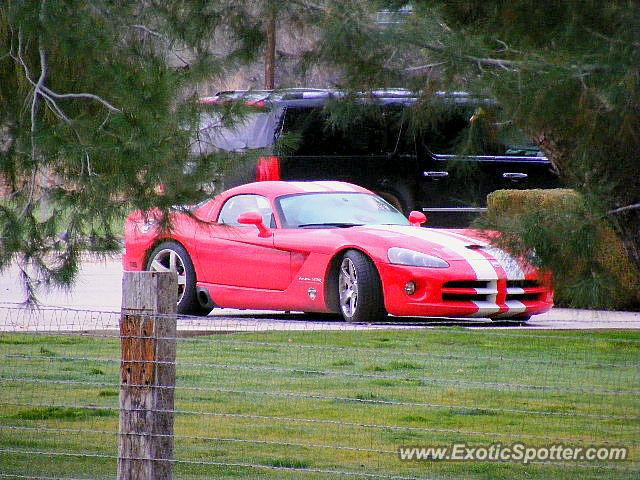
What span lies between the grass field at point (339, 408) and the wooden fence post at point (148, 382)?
392 mm

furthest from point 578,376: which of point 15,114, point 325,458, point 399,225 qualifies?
point 399,225

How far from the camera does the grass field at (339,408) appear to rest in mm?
5367

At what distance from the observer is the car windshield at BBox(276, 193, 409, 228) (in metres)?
11.5

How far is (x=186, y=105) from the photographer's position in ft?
19.1

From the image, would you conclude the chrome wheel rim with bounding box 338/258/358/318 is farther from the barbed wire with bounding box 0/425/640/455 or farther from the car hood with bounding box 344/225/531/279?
the barbed wire with bounding box 0/425/640/455

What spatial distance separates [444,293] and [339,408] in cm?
352

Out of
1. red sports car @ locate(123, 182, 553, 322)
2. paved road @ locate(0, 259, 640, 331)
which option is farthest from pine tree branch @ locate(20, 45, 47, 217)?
red sports car @ locate(123, 182, 553, 322)

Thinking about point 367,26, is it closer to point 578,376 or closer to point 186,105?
point 186,105

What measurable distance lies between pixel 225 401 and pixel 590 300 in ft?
10.4

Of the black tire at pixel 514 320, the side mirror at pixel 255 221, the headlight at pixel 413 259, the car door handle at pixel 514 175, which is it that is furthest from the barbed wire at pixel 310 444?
the car door handle at pixel 514 175

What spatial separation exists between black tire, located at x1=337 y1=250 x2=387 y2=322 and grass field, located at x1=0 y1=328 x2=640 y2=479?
1.28 m

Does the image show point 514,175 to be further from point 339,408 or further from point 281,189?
point 339,408

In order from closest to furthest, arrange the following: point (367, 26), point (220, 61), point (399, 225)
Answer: point (367, 26)
point (220, 61)
point (399, 225)

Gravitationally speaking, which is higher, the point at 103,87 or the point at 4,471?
the point at 103,87
